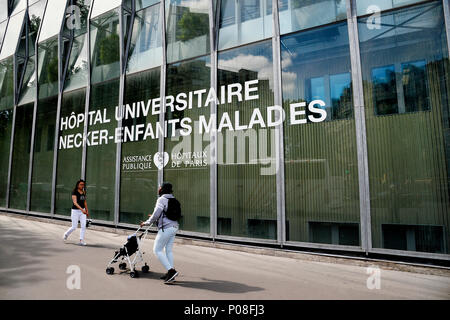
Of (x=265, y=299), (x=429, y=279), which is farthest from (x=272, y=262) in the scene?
(x=429, y=279)

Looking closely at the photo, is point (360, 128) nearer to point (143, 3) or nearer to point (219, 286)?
point (219, 286)

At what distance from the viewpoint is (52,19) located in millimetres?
15211

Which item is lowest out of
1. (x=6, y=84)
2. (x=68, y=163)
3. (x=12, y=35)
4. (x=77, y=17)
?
(x=68, y=163)

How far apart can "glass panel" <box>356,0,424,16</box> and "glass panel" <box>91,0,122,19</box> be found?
359 inches

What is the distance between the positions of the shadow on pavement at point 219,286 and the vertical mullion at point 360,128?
323cm

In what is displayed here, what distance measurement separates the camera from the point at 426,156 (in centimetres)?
668

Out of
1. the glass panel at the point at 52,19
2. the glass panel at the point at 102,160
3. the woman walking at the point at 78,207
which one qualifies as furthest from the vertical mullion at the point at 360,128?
the glass panel at the point at 52,19

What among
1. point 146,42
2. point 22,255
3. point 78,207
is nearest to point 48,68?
point 146,42

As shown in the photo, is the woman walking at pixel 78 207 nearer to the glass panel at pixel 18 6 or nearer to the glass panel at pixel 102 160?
the glass panel at pixel 102 160

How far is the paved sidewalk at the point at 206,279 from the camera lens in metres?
4.86

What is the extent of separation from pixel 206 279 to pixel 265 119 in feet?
15.2

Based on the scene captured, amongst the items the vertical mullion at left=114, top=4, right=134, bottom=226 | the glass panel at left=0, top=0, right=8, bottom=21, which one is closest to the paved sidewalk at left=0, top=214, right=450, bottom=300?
the vertical mullion at left=114, top=4, right=134, bottom=226

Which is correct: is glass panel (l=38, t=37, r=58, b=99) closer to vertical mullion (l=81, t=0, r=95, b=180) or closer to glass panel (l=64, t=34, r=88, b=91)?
glass panel (l=64, t=34, r=88, b=91)

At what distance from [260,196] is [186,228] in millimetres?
2742
